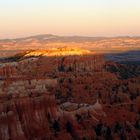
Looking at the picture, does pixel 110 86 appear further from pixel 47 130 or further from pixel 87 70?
pixel 47 130

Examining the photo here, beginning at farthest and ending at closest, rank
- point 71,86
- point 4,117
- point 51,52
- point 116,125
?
point 51,52 → point 71,86 → point 116,125 → point 4,117

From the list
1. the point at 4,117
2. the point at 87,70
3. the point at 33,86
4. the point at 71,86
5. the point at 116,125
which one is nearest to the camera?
the point at 4,117

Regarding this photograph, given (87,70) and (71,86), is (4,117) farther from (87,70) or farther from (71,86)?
(87,70)

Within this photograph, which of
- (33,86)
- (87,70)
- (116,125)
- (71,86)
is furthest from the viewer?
(87,70)

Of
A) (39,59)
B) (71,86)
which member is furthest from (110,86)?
(39,59)

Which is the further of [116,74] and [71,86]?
[116,74]

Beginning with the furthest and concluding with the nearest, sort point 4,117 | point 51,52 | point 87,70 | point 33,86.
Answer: point 51,52 < point 87,70 < point 33,86 < point 4,117

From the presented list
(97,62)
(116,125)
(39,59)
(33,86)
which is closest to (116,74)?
(97,62)

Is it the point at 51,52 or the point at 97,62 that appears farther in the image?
the point at 51,52
